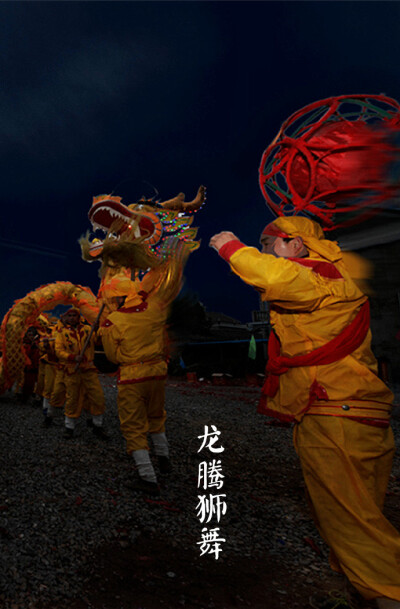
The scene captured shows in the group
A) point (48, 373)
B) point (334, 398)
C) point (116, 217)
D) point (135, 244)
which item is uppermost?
point (116, 217)

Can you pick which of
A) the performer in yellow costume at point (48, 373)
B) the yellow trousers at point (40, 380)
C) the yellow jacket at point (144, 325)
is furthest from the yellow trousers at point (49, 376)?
the yellow jacket at point (144, 325)

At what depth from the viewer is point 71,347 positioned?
6320mm

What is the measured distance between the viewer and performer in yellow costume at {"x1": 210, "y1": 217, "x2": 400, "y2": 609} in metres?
1.59

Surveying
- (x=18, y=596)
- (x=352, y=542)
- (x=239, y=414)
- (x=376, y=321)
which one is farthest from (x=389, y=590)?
(x=376, y=321)

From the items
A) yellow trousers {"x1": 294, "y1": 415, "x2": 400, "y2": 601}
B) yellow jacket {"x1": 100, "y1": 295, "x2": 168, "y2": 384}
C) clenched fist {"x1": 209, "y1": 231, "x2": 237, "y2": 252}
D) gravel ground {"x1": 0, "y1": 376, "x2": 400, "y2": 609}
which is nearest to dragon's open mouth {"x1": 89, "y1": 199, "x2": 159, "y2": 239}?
yellow jacket {"x1": 100, "y1": 295, "x2": 168, "y2": 384}

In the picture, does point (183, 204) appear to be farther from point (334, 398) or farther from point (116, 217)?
point (334, 398)

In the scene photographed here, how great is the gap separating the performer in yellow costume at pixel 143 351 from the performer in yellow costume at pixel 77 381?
191 cm

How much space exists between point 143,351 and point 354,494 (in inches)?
109

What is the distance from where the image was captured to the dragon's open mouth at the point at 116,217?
5129 mm

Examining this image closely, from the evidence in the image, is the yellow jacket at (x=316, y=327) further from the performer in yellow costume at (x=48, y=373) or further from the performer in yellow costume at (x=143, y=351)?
the performer in yellow costume at (x=48, y=373)

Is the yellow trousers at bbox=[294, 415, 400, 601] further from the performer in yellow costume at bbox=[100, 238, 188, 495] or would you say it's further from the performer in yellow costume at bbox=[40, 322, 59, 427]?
the performer in yellow costume at bbox=[40, 322, 59, 427]

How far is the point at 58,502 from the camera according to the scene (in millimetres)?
3316

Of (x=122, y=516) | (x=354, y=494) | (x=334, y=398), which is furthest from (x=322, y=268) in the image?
(x=122, y=516)

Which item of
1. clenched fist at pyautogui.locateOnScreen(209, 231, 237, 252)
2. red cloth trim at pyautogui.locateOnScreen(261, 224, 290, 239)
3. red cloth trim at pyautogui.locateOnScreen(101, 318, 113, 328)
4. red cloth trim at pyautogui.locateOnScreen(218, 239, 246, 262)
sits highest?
red cloth trim at pyautogui.locateOnScreen(261, 224, 290, 239)
